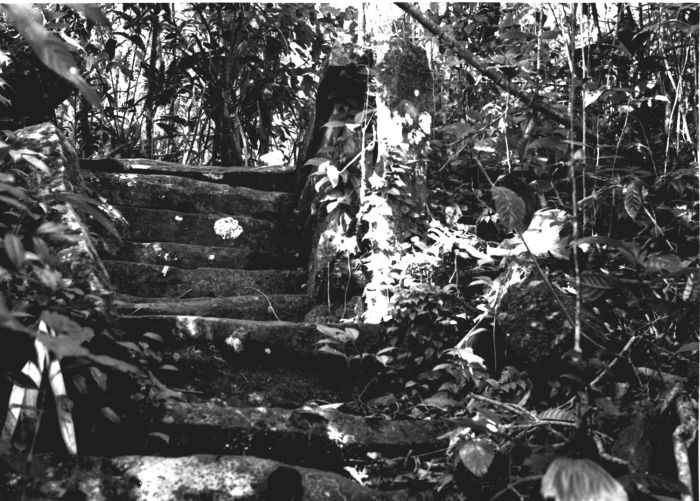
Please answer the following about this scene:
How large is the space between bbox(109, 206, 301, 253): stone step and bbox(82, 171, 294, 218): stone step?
175 millimetres

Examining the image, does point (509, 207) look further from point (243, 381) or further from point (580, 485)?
point (243, 381)

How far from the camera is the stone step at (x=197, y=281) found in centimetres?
328

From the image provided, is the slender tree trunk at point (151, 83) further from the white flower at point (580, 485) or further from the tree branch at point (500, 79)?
the white flower at point (580, 485)

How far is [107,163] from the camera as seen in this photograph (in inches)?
173

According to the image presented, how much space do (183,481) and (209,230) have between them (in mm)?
2548

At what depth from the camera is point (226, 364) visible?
7.87 ft

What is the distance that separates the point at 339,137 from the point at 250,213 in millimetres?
1034

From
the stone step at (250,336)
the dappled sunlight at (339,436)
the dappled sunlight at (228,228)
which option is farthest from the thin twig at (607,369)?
the dappled sunlight at (228,228)

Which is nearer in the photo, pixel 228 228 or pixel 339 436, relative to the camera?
pixel 339 436

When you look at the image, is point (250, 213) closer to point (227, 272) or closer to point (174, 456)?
point (227, 272)

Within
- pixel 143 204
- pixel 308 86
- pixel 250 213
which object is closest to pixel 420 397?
pixel 250 213

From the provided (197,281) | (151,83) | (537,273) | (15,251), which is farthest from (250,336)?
(151,83)

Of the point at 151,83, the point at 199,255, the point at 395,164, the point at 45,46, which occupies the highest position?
the point at 151,83

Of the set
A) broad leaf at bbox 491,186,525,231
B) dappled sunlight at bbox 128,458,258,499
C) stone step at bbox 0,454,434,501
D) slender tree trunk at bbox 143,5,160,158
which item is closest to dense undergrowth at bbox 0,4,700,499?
broad leaf at bbox 491,186,525,231
